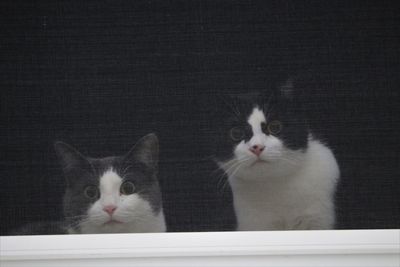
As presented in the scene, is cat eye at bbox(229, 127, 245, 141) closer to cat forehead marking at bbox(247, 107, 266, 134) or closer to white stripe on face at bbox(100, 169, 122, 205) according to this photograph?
cat forehead marking at bbox(247, 107, 266, 134)

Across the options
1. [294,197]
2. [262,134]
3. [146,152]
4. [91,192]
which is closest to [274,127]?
[262,134]

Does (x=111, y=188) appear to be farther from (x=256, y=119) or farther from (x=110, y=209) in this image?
(x=256, y=119)

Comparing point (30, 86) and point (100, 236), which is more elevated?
point (30, 86)

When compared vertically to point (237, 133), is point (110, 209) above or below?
below

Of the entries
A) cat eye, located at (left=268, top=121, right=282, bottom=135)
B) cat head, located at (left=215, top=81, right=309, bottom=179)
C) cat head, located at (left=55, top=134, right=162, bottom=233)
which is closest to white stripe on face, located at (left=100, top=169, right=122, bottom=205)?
cat head, located at (left=55, top=134, right=162, bottom=233)

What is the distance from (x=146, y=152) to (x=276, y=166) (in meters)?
0.26

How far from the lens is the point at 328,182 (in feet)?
3.72

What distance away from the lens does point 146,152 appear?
1.14 m

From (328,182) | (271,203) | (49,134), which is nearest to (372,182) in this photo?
(328,182)

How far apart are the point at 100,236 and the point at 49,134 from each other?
0.22m

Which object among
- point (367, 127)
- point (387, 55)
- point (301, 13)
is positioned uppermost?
point (301, 13)

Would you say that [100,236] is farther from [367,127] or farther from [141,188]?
[367,127]

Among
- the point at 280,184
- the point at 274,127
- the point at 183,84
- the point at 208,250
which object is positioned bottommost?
the point at 208,250

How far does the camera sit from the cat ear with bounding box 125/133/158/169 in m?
1.14
